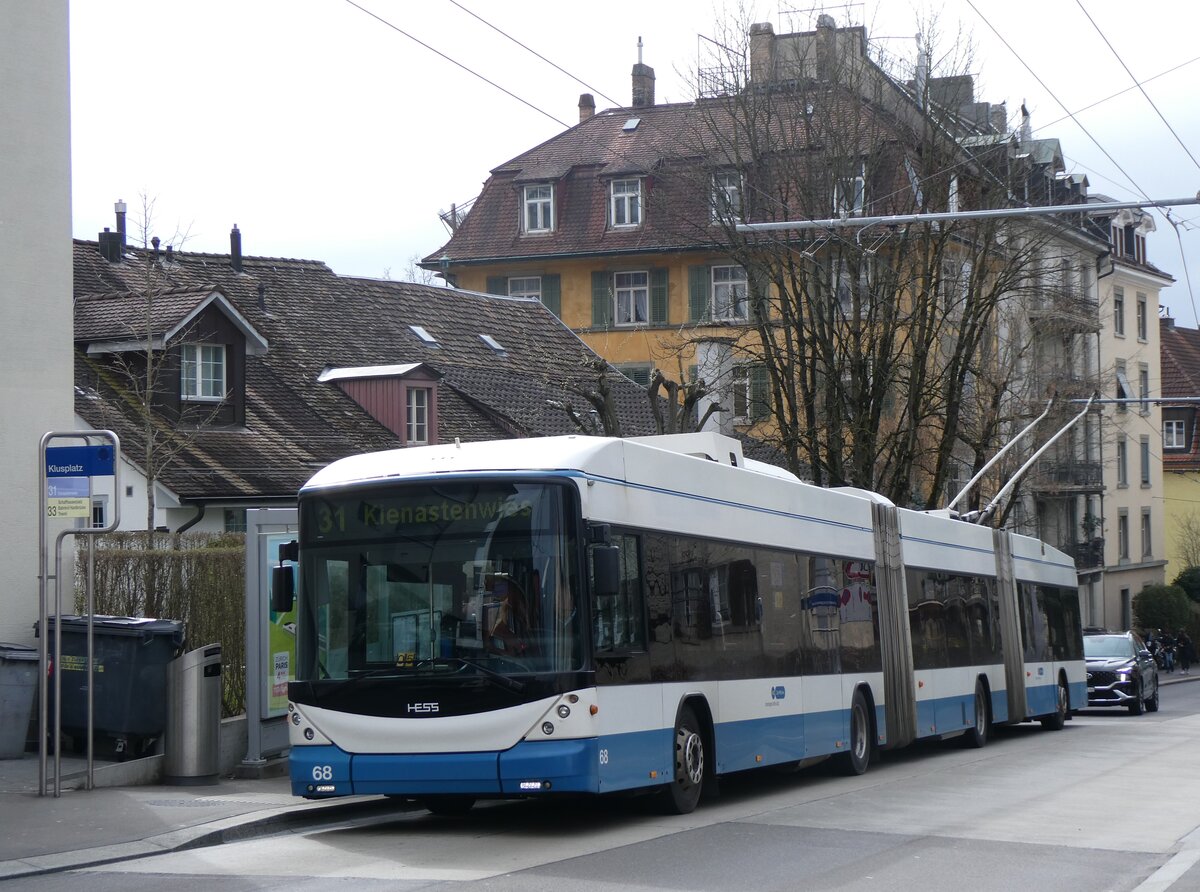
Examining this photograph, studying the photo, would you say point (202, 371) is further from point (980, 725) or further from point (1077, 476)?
point (1077, 476)

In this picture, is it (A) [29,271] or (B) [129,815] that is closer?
(B) [129,815]

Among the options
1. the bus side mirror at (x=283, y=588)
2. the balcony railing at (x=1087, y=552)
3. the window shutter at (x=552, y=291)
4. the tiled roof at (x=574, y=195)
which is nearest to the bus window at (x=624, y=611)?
the bus side mirror at (x=283, y=588)

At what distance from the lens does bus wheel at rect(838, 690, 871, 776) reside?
1769 cm

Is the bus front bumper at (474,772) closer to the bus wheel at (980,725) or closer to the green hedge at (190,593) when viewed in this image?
the green hedge at (190,593)

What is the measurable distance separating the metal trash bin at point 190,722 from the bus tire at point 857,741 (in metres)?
6.85

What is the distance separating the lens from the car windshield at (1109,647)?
37.0 meters

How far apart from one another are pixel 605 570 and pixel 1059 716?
63.4 feet

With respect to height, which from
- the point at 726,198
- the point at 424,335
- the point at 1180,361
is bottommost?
the point at 424,335

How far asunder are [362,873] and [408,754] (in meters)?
1.80

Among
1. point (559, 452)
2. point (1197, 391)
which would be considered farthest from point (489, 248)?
point (559, 452)

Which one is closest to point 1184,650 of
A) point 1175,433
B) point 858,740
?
point 1175,433

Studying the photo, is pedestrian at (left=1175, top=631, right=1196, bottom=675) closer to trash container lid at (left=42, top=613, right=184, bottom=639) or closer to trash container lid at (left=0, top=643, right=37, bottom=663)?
trash container lid at (left=42, top=613, right=184, bottom=639)

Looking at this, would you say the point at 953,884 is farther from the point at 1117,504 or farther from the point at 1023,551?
the point at 1117,504

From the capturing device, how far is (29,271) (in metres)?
16.4
